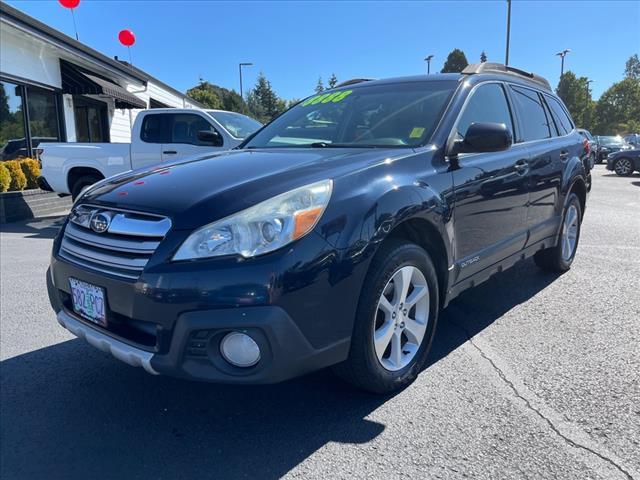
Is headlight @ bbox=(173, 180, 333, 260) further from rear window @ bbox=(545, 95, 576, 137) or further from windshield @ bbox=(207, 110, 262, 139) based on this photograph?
windshield @ bbox=(207, 110, 262, 139)

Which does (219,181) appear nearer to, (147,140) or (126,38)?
(147,140)

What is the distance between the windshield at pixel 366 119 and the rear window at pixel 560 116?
6.48 ft

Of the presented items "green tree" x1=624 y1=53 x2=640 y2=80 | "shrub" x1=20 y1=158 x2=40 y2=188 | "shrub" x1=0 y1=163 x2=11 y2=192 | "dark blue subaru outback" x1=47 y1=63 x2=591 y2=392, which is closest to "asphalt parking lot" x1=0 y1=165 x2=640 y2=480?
"dark blue subaru outback" x1=47 y1=63 x2=591 y2=392

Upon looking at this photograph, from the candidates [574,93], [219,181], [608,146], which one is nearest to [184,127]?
[219,181]

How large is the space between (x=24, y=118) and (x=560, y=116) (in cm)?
1279

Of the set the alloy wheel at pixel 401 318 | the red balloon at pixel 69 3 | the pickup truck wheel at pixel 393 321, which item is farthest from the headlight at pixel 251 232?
the red balloon at pixel 69 3

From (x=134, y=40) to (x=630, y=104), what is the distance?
70149 millimetres

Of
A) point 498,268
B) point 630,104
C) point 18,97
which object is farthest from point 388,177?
point 630,104

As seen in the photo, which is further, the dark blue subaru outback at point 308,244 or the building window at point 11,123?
the building window at point 11,123

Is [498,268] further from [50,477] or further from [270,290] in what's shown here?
[50,477]

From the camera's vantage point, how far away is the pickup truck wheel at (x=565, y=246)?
16.1 ft

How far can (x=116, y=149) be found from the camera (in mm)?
9047

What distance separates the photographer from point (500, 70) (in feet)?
14.0

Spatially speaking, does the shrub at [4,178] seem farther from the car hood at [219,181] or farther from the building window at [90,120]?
the car hood at [219,181]
